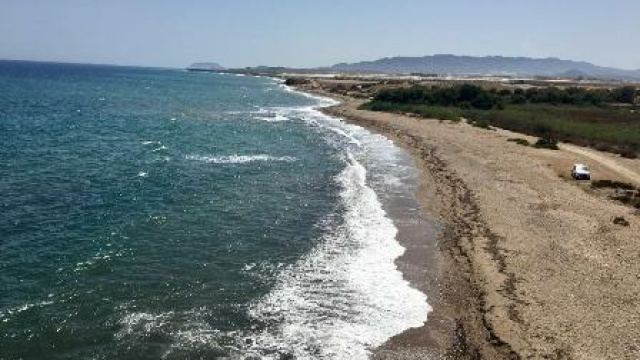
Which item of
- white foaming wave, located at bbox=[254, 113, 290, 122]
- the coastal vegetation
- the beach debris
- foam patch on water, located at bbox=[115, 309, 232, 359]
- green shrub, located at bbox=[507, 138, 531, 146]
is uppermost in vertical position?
the coastal vegetation

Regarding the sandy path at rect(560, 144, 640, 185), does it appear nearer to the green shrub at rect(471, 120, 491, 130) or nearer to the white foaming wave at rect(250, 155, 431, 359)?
the green shrub at rect(471, 120, 491, 130)

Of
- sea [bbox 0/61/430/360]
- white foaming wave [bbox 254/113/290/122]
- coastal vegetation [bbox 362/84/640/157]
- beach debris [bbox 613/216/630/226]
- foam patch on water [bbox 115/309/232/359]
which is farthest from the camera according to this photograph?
white foaming wave [bbox 254/113/290/122]

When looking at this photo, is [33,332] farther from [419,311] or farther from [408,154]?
[408,154]

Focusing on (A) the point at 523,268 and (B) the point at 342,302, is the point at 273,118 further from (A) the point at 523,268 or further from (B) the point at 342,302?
(B) the point at 342,302

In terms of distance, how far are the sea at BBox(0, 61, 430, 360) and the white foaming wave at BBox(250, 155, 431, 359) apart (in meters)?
0.08

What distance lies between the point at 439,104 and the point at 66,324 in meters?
89.2

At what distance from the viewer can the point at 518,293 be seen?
2292cm

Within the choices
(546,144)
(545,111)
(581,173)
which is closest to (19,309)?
(581,173)

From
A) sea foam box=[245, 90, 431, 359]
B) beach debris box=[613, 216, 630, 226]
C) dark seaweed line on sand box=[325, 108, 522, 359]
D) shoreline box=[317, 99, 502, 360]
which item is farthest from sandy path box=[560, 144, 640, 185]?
sea foam box=[245, 90, 431, 359]

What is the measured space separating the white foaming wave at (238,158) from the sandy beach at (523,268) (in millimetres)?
13987

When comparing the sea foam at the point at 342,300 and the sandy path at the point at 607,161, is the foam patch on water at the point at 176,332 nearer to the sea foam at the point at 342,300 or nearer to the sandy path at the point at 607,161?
the sea foam at the point at 342,300

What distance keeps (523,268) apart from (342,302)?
8.77m

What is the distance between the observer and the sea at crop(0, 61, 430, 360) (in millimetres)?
19500

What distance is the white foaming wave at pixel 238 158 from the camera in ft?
169
